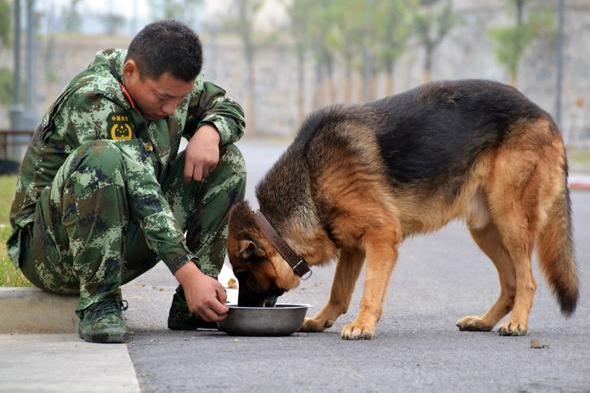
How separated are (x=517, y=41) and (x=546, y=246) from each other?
35.7m

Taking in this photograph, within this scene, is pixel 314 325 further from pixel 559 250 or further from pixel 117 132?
pixel 117 132

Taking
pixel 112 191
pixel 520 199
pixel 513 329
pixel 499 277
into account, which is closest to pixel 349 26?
pixel 499 277

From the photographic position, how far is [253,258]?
6.04 metres

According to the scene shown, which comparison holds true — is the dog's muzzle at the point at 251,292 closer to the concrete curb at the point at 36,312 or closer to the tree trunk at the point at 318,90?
the concrete curb at the point at 36,312

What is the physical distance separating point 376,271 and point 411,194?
585 mm

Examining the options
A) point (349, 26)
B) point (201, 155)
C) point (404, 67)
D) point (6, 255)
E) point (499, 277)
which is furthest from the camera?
point (404, 67)

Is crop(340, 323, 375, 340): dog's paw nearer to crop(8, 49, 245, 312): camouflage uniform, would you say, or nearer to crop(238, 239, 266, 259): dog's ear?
crop(238, 239, 266, 259): dog's ear

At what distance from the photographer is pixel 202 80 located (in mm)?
A: 6195

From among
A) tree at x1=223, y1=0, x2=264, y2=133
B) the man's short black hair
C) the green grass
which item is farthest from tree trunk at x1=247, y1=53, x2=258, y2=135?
the man's short black hair

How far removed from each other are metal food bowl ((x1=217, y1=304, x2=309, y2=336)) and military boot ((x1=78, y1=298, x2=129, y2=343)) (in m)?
0.54

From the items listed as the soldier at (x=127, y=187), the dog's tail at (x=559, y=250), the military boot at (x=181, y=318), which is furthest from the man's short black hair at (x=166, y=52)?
the dog's tail at (x=559, y=250)

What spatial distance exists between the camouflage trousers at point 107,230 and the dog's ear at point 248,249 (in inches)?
4.0

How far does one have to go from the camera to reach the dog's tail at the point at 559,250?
6.54 metres

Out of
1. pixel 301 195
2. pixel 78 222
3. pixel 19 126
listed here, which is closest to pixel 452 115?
pixel 301 195
